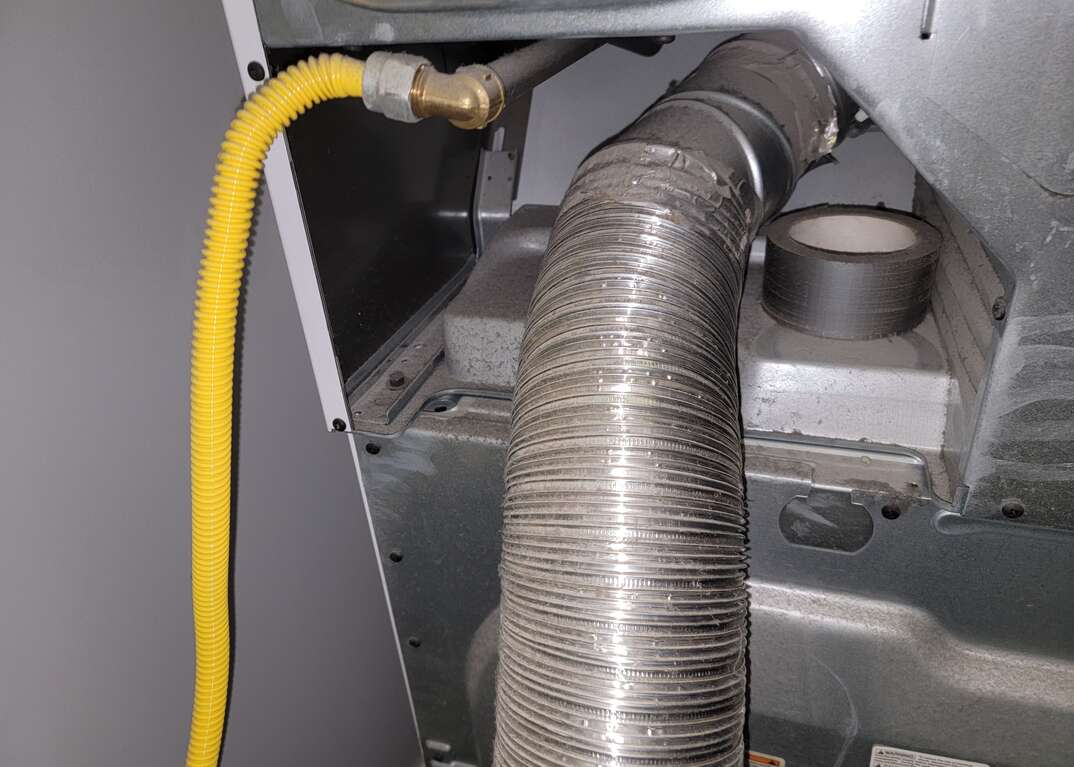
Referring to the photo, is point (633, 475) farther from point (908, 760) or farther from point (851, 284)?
point (908, 760)

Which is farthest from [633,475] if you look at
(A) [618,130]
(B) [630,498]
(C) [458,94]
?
(A) [618,130]

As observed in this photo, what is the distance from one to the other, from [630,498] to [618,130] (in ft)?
2.29

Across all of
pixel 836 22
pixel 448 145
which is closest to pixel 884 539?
pixel 836 22

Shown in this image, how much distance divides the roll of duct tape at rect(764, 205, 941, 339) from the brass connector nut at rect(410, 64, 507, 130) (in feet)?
1.13

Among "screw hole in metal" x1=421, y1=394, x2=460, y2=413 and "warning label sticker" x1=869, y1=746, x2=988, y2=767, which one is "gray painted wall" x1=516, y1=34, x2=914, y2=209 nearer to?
"screw hole in metal" x1=421, y1=394, x2=460, y2=413

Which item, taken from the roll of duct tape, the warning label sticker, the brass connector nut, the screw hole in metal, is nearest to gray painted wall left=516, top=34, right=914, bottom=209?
the roll of duct tape

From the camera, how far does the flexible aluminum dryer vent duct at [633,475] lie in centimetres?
51

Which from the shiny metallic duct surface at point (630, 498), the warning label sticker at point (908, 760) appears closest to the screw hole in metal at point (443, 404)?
the shiny metallic duct surface at point (630, 498)

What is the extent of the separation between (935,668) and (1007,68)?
1.70ft

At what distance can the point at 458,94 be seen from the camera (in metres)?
0.56

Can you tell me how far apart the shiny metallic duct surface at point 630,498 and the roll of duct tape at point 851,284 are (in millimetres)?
191

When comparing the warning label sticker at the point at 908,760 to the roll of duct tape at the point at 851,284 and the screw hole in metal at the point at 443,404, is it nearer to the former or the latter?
the roll of duct tape at the point at 851,284

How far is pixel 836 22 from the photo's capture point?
0.50 meters

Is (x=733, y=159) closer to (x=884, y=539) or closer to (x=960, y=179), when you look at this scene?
(x=960, y=179)
